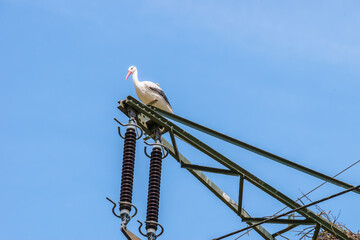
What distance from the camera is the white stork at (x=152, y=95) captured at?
15312 millimetres

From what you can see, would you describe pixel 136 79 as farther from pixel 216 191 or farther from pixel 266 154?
pixel 266 154

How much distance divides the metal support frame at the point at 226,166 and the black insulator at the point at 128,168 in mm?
573

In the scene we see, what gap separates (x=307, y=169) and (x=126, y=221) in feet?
9.55

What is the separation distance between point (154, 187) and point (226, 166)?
1272mm

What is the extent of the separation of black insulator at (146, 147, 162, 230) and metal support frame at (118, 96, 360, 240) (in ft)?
1.34

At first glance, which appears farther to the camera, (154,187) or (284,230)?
(284,230)

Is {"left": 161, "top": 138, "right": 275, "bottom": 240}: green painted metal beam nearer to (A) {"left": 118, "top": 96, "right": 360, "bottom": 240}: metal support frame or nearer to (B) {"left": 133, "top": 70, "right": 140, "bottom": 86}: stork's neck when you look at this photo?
(A) {"left": 118, "top": 96, "right": 360, "bottom": 240}: metal support frame

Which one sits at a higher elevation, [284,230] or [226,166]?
[226,166]

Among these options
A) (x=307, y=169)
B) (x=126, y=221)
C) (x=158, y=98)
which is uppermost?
(x=158, y=98)

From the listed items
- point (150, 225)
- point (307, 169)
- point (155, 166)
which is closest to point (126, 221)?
point (150, 225)

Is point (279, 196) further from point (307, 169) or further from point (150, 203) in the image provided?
point (150, 203)

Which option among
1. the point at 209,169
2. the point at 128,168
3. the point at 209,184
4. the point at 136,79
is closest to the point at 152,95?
the point at 136,79

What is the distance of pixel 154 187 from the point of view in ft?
37.6

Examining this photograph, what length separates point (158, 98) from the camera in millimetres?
15305
